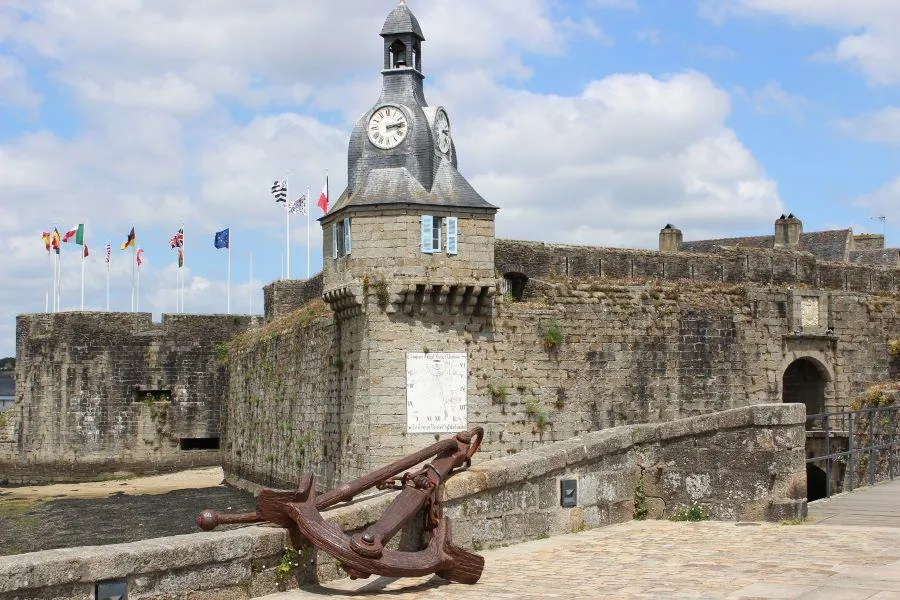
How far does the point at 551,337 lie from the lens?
76.3 feet

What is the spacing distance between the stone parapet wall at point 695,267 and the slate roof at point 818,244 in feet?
43.8

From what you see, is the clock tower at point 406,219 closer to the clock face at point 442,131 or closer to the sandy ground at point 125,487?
the clock face at point 442,131

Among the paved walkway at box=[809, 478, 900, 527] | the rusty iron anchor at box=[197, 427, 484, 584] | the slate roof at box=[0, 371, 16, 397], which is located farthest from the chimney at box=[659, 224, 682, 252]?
the slate roof at box=[0, 371, 16, 397]

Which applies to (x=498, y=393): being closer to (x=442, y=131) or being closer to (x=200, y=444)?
(x=442, y=131)

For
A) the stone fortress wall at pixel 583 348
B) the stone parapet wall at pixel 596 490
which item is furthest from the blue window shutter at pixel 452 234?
the stone parapet wall at pixel 596 490

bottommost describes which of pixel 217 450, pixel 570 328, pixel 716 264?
pixel 217 450

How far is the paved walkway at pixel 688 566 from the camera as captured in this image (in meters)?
7.98

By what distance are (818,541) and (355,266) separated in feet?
41.0

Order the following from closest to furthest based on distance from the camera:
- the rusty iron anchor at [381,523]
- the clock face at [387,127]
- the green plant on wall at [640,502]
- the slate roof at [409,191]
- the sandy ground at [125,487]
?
the rusty iron anchor at [381,523] → the green plant on wall at [640,502] → the slate roof at [409,191] → the clock face at [387,127] → the sandy ground at [125,487]

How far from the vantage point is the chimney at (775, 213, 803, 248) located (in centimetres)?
4019

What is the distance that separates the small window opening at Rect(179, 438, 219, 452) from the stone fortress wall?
936 cm

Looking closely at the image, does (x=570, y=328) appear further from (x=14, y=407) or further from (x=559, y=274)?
(x=14, y=407)

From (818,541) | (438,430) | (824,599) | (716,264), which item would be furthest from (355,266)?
(824,599)

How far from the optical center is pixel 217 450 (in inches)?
1534
